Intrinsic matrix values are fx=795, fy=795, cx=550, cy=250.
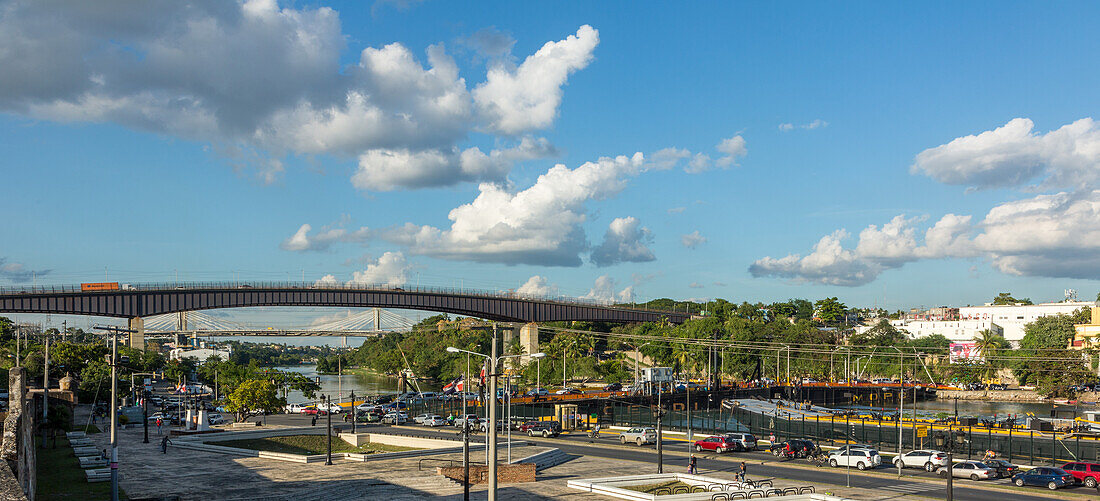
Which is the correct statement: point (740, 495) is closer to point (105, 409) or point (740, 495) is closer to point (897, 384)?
point (105, 409)

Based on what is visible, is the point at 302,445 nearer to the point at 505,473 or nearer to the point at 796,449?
the point at 505,473

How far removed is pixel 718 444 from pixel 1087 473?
27065 mm

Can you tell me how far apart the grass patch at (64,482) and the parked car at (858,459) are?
47.4 meters

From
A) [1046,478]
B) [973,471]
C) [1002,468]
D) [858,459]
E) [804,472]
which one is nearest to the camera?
[1046,478]

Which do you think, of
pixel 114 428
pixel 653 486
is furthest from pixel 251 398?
pixel 653 486

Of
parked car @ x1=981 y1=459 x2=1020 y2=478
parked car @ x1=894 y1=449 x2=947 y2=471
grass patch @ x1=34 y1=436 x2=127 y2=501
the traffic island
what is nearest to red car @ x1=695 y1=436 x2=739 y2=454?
parked car @ x1=894 y1=449 x2=947 y2=471

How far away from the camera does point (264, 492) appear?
45.9 meters

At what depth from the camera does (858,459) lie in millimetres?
58531

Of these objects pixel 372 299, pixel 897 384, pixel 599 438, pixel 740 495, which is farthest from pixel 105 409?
pixel 897 384

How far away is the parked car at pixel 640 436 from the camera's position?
248 ft

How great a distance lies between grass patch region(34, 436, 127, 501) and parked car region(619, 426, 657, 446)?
45261 millimetres

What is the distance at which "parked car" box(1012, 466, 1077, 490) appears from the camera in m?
49.6

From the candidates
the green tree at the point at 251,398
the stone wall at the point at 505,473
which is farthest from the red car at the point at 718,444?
the green tree at the point at 251,398

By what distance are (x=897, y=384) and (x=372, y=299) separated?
120 metres
